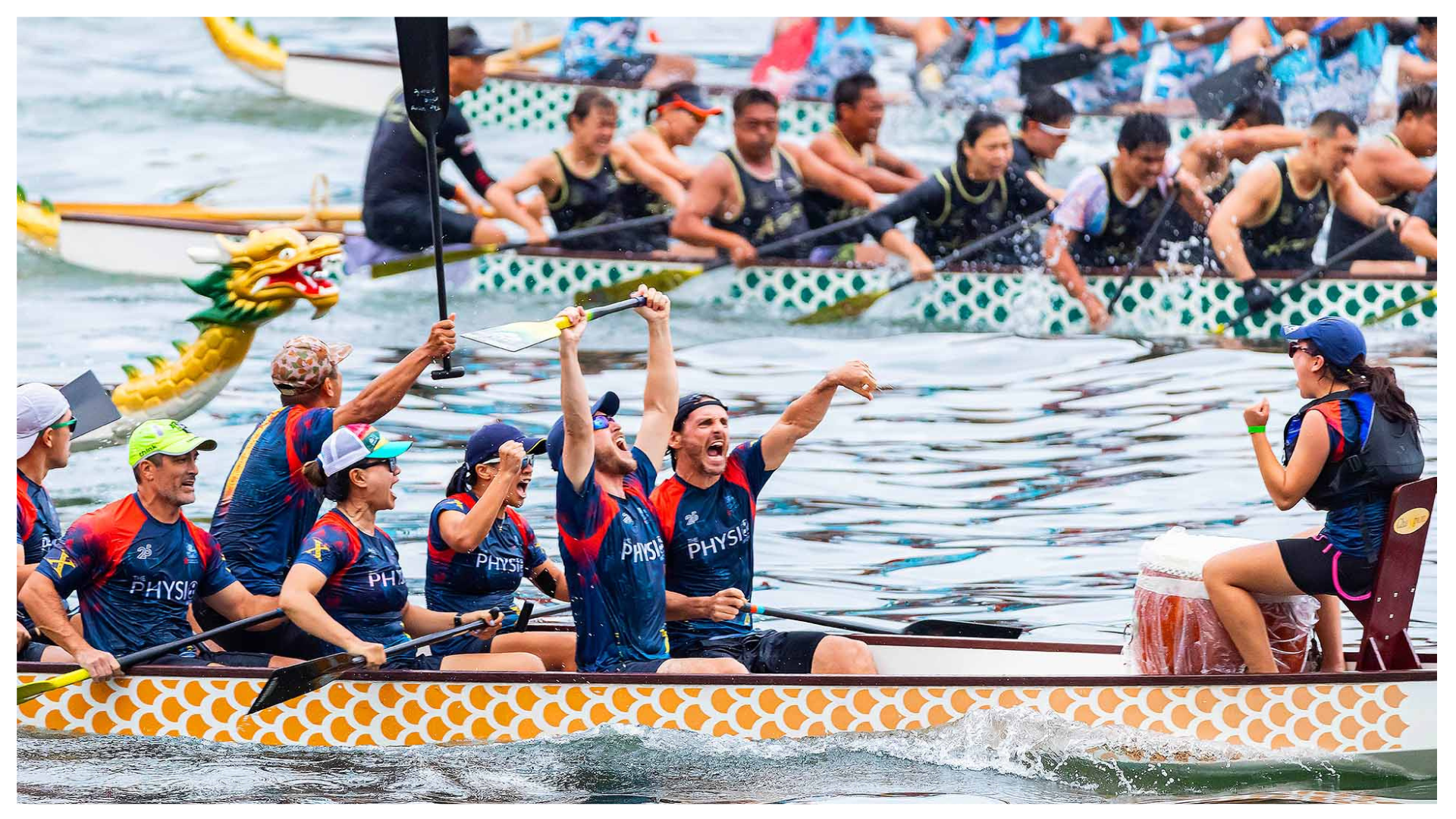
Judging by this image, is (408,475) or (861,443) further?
(861,443)

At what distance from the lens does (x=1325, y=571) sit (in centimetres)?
615

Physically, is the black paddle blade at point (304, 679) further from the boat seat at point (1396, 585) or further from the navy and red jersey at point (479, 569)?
the boat seat at point (1396, 585)

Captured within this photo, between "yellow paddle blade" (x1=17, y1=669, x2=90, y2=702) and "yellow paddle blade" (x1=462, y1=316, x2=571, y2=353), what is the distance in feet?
5.44

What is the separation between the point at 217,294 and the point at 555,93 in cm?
974

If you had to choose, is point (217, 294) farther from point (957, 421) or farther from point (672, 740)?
point (957, 421)

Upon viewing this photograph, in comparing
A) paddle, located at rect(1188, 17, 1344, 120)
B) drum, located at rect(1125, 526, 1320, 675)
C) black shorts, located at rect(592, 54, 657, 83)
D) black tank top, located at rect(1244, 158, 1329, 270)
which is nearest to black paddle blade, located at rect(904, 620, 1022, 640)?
drum, located at rect(1125, 526, 1320, 675)

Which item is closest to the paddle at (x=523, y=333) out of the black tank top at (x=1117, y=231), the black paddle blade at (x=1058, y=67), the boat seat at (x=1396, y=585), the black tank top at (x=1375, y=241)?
the boat seat at (x=1396, y=585)

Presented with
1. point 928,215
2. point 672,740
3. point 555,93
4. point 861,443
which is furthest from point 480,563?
point 555,93

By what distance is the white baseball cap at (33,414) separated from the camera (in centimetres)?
680

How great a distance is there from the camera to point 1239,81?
17.1 metres

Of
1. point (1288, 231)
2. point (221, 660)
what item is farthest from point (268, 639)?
point (1288, 231)

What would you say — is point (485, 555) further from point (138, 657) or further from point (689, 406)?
point (138, 657)

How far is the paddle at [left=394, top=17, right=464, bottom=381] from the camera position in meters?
7.50

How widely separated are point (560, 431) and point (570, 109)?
11.7m
